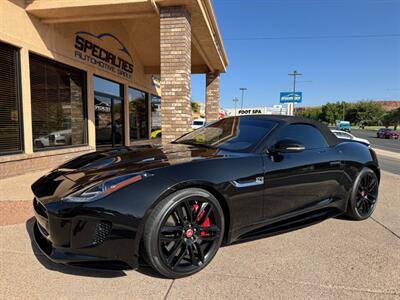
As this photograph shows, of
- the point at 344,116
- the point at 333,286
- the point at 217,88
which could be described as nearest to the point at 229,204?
the point at 333,286

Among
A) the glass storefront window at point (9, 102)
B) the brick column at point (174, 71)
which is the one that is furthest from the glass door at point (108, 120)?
the brick column at point (174, 71)

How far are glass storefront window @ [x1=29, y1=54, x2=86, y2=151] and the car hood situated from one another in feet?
15.0

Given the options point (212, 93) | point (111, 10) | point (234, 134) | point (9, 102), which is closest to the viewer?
point (234, 134)

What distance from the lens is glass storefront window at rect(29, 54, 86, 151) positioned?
6.80m

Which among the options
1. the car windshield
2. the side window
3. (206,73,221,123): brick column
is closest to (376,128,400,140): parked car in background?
(206,73,221,123): brick column

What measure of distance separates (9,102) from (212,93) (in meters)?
9.14

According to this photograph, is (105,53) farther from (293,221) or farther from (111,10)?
(293,221)

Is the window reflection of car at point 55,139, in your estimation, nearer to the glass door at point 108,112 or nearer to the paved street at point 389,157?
the glass door at point 108,112

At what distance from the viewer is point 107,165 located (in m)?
2.71

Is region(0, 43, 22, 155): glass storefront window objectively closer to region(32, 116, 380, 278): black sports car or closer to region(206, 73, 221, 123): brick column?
region(32, 116, 380, 278): black sports car

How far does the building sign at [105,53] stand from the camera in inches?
324

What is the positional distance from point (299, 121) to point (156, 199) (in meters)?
2.16

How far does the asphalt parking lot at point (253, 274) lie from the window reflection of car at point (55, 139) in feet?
13.3

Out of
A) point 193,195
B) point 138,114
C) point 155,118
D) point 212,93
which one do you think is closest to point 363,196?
point 193,195
